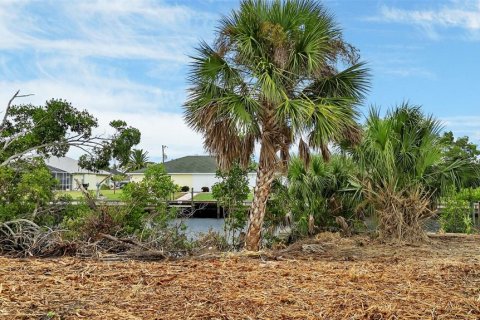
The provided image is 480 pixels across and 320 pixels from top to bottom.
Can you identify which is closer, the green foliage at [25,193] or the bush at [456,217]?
the green foliage at [25,193]

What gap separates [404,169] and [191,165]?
Answer: 3375cm

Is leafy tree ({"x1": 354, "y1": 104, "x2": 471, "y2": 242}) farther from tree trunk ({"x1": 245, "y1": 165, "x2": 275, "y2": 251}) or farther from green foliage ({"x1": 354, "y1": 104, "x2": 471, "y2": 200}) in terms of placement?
tree trunk ({"x1": 245, "y1": 165, "x2": 275, "y2": 251})

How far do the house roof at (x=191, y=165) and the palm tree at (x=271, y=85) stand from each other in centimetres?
3158

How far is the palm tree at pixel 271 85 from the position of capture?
32.1ft

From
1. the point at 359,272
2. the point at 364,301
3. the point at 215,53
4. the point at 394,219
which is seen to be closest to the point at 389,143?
the point at 394,219

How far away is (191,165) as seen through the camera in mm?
43906

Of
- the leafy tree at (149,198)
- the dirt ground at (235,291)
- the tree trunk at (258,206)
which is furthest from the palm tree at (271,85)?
the dirt ground at (235,291)

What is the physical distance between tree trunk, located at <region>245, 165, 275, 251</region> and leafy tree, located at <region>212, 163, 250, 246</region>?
1.33 meters

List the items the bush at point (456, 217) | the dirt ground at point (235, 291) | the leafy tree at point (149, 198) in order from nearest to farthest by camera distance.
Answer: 1. the dirt ground at point (235, 291)
2. the leafy tree at point (149, 198)
3. the bush at point (456, 217)

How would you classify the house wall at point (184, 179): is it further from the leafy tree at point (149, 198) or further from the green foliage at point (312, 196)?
the leafy tree at point (149, 198)

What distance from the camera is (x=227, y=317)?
3.40 metres

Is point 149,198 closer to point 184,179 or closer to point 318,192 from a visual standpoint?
point 318,192

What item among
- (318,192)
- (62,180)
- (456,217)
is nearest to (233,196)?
(318,192)

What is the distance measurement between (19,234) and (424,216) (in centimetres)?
838
